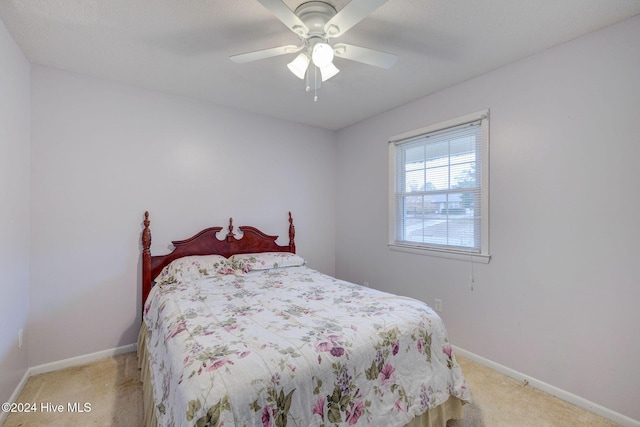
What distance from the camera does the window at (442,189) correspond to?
2.50 metres

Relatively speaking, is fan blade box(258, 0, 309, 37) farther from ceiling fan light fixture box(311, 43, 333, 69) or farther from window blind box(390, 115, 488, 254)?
window blind box(390, 115, 488, 254)

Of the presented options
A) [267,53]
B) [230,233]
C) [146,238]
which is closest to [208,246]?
[230,233]

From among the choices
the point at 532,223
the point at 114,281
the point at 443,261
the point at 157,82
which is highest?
the point at 157,82

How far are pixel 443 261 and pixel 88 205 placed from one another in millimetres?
3233

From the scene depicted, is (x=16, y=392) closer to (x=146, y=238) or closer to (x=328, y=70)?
(x=146, y=238)

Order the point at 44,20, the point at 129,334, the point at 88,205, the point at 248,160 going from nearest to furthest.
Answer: the point at 44,20
the point at 88,205
the point at 129,334
the point at 248,160

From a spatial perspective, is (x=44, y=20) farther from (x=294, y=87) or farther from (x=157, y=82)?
(x=294, y=87)

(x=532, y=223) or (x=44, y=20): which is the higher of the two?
(x=44, y=20)

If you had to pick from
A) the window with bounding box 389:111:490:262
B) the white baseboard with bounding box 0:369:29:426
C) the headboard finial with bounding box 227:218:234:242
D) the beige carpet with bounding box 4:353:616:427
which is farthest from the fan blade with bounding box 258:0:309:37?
the white baseboard with bounding box 0:369:29:426

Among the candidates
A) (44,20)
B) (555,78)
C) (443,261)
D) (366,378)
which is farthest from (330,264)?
(44,20)

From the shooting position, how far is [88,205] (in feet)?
8.16

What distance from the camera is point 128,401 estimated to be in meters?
1.93

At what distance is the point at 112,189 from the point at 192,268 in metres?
1.00

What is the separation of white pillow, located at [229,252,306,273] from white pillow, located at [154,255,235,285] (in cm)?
11
